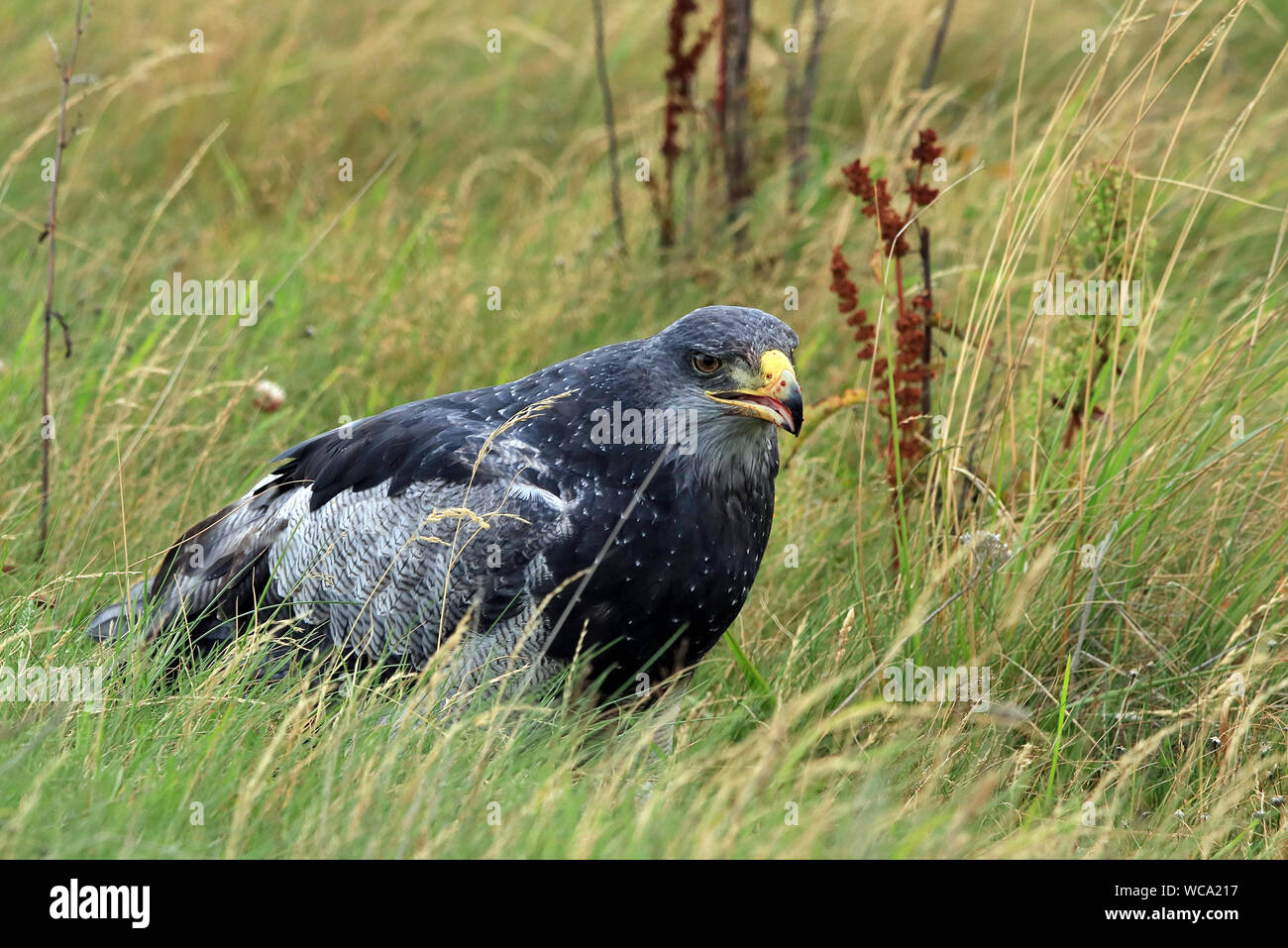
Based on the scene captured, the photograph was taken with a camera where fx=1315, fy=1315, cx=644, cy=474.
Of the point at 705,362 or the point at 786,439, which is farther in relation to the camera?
the point at 786,439

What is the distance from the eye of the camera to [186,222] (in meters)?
6.91

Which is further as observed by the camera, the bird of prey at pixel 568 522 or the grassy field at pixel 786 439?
the bird of prey at pixel 568 522

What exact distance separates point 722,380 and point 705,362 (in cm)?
7

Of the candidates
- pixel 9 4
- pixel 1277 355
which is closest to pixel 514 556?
pixel 1277 355

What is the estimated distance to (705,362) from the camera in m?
3.42

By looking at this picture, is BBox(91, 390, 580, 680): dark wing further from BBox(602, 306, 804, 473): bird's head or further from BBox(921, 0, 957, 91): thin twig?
BBox(921, 0, 957, 91): thin twig

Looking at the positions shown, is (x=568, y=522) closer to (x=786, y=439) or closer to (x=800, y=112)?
(x=786, y=439)

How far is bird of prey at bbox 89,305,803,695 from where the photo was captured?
3365 mm

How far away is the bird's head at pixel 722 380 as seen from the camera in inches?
132

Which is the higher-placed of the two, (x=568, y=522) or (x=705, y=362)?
(x=705, y=362)

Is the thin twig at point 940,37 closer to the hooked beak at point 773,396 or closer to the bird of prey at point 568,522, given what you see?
the bird of prey at point 568,522

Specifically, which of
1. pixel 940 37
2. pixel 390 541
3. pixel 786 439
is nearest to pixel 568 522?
pixel 390 541

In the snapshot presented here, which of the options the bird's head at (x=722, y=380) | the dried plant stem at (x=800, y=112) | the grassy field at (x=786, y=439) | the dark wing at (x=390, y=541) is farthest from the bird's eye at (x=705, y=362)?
the dried plant stem at (x=800, y=112)

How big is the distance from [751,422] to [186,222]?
4509 millimetres
